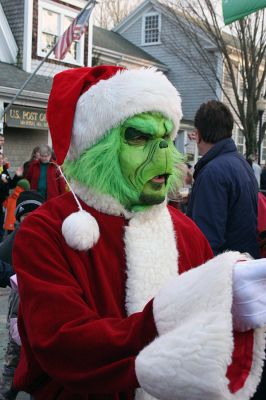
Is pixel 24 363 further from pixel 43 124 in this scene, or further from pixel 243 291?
pixel 43 124

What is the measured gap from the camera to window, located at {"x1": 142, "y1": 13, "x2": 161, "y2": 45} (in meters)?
22.2

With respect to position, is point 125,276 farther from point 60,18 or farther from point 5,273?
point 60,18

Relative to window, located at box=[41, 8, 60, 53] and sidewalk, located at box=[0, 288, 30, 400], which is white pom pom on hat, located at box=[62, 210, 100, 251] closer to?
sidewalk, located at box=[0, 288, 30, 400]

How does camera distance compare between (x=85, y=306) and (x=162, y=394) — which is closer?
(x=162, y=394)

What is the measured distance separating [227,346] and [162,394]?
0.20 m

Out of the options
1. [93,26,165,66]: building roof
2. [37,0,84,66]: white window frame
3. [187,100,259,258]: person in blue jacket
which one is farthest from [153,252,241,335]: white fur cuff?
[93,26,165,66]: building roof

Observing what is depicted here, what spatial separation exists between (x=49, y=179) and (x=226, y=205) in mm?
4692

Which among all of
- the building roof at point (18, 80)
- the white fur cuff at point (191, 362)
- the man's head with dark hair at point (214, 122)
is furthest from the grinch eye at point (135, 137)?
the building roof at point (18, 80)

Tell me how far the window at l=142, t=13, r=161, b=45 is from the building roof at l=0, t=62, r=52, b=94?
30.1 feet

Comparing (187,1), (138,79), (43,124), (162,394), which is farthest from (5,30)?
(162,394)

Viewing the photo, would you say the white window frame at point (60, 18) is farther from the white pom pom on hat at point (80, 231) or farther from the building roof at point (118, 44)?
the white pom pom on hat at point (80, 231)

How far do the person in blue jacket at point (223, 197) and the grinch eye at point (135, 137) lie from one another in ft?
4.62

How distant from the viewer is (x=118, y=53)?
18969mm

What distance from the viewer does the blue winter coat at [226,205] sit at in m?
3.04
